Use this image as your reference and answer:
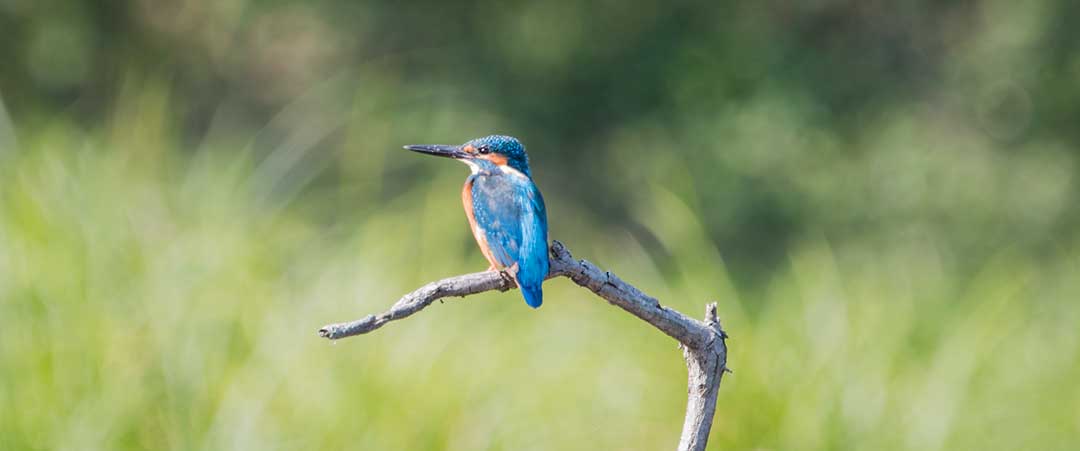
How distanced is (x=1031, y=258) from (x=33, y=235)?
5538 millimetres

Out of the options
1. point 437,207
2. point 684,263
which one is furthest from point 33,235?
point 684,263

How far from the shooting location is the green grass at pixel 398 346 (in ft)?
9.34

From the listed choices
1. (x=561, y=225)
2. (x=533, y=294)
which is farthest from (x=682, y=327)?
(x=561, y=225)

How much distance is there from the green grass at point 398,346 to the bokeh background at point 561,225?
0.03ft

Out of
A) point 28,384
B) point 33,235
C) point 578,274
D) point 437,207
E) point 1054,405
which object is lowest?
point 578,274

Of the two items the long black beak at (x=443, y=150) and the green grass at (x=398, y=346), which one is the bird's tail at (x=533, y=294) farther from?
the green grass at (x=398, y=346)

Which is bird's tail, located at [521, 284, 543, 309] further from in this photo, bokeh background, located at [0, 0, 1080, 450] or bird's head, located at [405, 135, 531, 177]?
bokeh background, located at [0, 0, 1080, 450]

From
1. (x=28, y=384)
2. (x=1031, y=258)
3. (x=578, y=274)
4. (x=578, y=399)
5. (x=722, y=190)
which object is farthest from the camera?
(x=722, y=190)

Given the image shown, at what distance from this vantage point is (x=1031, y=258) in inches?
274

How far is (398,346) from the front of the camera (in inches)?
130

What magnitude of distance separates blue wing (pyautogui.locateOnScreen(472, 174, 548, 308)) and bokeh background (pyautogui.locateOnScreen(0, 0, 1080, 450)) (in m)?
1.35

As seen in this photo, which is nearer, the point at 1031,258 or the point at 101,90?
the point at 1031,258

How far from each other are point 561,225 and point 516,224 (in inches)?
262

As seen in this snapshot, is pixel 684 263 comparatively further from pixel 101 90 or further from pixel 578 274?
pixel 101 90
